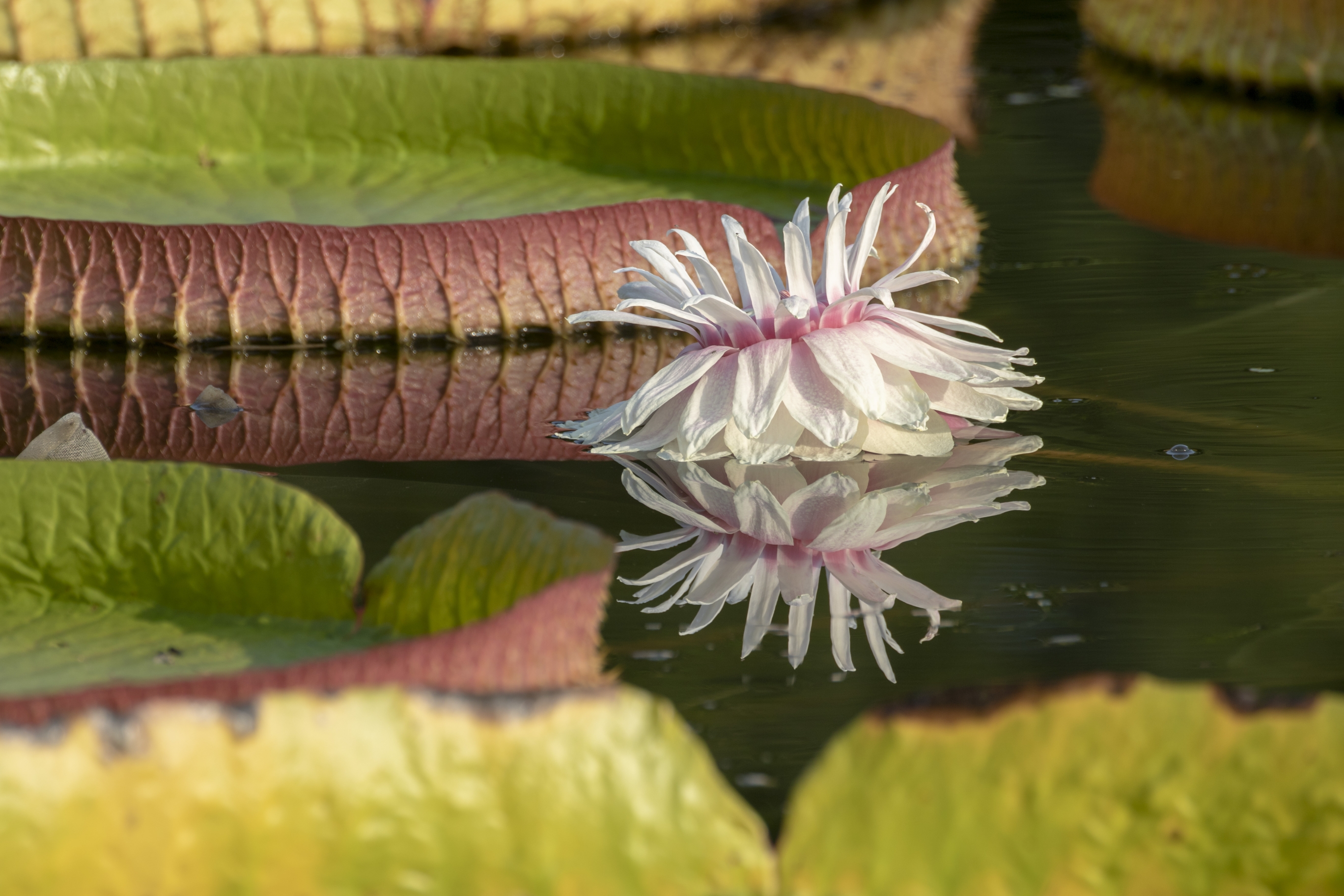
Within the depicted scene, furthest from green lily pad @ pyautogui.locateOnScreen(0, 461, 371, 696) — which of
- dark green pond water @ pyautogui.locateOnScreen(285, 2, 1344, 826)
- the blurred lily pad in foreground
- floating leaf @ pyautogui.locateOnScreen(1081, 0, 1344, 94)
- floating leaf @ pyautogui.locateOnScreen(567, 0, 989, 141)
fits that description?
floating leaf @ pyautogui.locateOnScreen(1081, 0, 1344, 94)

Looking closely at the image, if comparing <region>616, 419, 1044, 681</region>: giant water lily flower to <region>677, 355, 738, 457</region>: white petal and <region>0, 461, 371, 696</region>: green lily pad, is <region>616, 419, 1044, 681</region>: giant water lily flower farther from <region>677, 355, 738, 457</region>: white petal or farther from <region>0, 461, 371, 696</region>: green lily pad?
<region>0, 461, 371, 696</region>: green lily pad

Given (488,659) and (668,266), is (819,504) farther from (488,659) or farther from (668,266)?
(488,659)

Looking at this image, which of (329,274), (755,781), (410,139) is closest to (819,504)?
(755,781)

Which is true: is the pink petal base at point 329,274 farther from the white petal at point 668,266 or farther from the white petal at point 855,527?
the white petal at point 855,527

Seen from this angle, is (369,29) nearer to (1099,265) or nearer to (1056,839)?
(1099,265)

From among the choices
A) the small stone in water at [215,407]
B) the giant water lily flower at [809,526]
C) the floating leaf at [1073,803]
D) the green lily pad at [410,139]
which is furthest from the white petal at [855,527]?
the green lily pad at [410,139]

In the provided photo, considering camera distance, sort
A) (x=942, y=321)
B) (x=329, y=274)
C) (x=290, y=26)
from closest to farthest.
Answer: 1. (x=942, y=321)
2. (x=329, y=274)
3. (x=290, y=26)

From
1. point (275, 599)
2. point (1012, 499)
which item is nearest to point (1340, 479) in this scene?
point (1012, 499)
